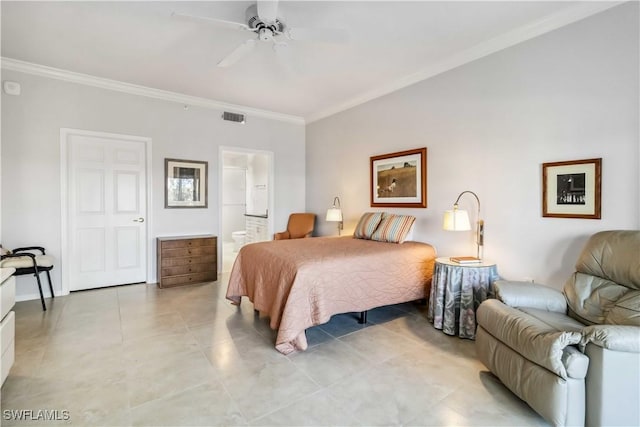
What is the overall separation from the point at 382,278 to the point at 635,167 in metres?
2.07

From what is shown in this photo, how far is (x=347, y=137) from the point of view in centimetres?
489

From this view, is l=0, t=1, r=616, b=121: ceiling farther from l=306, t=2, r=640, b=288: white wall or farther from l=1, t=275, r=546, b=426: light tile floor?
l=1, t=275, r=546, b=426: light tile floor

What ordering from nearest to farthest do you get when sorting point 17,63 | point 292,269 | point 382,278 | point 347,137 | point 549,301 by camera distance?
point 549,301, point 292,269, point 382,278, point 17,63, point 347,137

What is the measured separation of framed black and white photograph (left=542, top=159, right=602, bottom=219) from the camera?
240 centimetres

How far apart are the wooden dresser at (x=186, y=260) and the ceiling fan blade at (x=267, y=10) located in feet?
10.6

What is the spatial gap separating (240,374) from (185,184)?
336 cm

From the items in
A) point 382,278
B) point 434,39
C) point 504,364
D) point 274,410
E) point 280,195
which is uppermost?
point 434,39

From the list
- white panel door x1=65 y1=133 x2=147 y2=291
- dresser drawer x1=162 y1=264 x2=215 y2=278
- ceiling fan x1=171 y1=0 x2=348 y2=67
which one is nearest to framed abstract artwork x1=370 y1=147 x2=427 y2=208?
ceiling fan x1=171 y1=0 x2=348 y2=67

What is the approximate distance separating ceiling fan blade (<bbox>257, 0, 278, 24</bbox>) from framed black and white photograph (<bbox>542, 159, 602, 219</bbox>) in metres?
2.55

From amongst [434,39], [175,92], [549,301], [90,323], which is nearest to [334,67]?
[434,39]

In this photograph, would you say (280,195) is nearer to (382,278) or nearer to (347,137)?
(347,137)

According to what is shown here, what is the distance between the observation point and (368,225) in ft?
13.0

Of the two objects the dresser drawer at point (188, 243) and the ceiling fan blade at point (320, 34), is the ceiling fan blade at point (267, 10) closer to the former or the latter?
the ceiling fan blade at point (320, 34)

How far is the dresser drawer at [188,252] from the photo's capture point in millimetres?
4290
